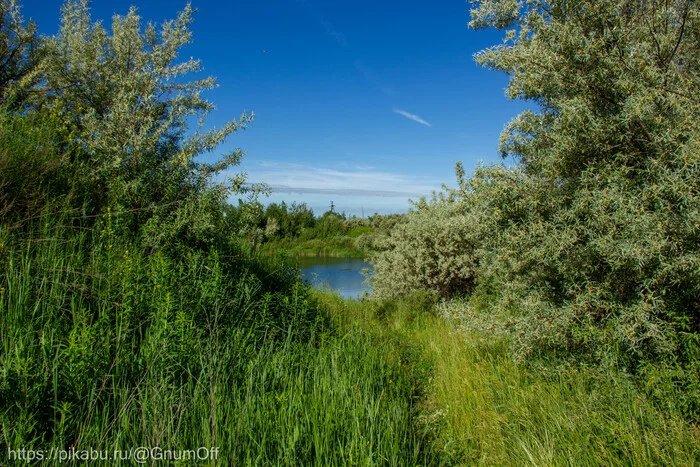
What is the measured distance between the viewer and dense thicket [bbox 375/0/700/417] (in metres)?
3.22

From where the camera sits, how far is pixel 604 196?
3.42 metres

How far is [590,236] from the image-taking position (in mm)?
3492

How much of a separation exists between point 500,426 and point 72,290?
402 cm

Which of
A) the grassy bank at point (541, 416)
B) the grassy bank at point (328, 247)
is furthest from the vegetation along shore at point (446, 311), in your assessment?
the grassy bank at point (328, 247)

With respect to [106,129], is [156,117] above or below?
above

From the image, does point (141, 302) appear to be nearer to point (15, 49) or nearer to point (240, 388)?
point (240, 388)

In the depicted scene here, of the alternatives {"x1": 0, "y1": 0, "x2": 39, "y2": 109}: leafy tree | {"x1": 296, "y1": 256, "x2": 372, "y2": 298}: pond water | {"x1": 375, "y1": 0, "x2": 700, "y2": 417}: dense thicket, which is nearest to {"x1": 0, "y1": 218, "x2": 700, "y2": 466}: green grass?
{"x1": 375, "y1": 0, "x2": 700, "y2": 417}: dense thicket

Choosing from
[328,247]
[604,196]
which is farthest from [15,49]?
[328,247]

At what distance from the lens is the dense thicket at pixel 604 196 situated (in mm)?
3219

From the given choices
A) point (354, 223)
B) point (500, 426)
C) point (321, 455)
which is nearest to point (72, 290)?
point (321, 455)

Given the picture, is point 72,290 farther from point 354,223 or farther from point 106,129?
point 354,223

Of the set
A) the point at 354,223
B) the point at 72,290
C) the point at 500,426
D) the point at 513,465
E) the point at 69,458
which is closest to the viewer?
the point at 69,458

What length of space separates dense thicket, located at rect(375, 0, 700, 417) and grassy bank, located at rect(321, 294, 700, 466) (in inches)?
10.6

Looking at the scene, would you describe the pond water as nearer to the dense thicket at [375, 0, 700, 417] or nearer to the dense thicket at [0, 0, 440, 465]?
the dense thicket at [0, 0, 440, 465]
